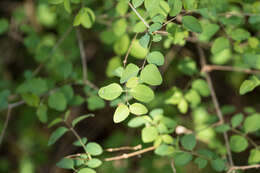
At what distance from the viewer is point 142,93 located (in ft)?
3.01

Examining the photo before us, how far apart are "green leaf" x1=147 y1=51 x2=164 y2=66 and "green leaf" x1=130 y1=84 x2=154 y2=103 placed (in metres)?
0.08

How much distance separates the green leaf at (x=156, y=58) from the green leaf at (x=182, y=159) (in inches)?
18.3

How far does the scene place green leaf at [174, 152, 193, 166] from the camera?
1.17 metres

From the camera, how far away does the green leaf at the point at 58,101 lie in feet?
4.42

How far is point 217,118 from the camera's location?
1.59 m

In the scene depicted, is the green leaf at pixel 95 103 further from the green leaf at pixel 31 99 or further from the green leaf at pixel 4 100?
the green leaf at pixel 4 100

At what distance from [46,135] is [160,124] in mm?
1984

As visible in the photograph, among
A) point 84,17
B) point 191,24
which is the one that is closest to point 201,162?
point 191,24

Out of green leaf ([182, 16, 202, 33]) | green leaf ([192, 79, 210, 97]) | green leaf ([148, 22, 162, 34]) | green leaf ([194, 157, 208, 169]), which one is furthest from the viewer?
green leaf ([192, 79, 210, 97])

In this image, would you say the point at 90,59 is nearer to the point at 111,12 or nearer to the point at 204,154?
the point at 111,12

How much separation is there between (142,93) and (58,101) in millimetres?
576

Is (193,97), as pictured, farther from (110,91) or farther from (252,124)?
(110,91)

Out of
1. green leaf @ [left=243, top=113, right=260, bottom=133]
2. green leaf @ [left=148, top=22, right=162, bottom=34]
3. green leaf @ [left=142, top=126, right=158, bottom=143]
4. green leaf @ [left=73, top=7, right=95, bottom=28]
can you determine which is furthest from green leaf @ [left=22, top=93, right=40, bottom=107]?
green leaf @ [left=243, top=113, right=260, bottom=133]

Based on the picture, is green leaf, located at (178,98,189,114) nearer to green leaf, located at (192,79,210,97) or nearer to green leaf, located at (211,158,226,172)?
green leaf, located at (192,79,210,97)
